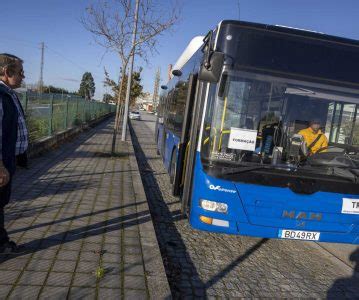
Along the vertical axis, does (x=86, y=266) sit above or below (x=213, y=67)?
below

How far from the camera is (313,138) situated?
5180mm

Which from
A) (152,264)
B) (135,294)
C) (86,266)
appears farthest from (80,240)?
(135,294)

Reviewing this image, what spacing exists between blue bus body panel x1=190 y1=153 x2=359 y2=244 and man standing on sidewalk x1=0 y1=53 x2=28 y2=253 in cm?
226

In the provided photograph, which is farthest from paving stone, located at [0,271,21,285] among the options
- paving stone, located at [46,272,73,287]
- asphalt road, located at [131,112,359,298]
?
asphalt road, located at [131,112,359,298]

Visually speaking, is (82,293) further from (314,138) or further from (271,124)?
(314,138)

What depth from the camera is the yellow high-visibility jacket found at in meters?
5.11

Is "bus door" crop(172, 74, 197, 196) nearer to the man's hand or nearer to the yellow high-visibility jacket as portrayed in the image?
the yellow high-visibility jacket

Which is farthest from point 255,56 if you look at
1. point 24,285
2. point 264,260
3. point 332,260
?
point 24,285

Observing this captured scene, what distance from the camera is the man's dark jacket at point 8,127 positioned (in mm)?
3803

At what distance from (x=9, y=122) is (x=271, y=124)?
10.1 ft

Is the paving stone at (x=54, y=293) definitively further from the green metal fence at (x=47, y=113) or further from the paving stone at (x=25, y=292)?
the green metal fence at (x=47, y=113)

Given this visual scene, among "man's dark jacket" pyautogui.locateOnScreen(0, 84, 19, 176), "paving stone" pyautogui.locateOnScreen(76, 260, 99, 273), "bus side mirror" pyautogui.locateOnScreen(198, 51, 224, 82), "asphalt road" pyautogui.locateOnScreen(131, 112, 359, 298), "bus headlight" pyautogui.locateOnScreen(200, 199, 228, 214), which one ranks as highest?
"bus side mirror" pyautogui.locateOnScreen(198, 51, 224, 82)

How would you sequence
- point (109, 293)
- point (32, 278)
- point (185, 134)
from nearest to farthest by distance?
point (109, 293)
point (32, 278)
point (185, 134)

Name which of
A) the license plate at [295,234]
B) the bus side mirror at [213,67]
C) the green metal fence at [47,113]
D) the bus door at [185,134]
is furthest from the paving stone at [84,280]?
the green metal fence at [47,113]
